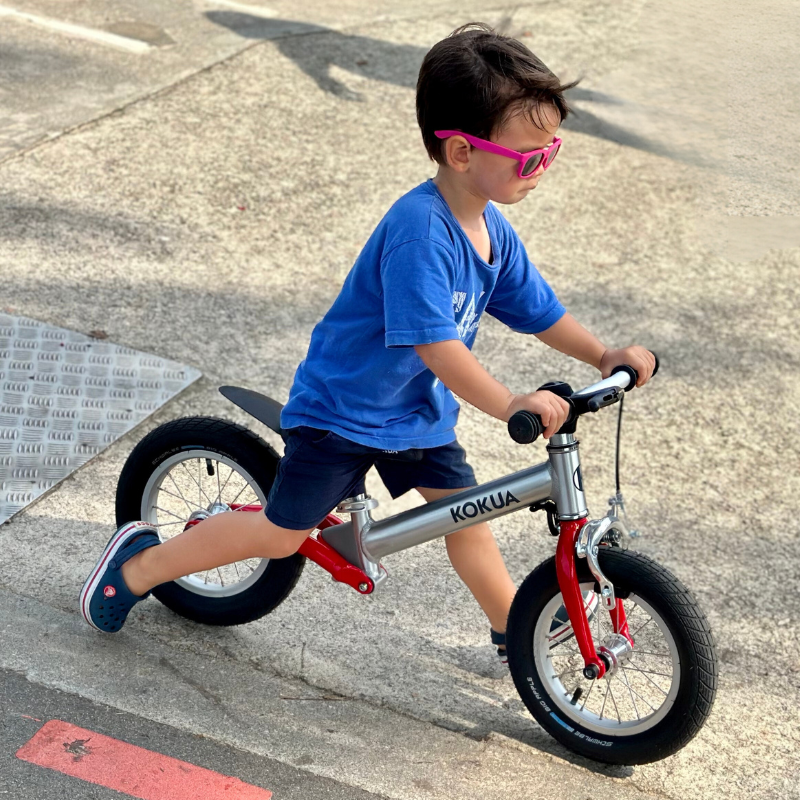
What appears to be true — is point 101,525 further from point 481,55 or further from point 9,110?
point 9,110

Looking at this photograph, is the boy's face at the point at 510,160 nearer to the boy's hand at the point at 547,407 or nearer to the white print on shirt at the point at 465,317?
the white print on shirt at the point at 465,317

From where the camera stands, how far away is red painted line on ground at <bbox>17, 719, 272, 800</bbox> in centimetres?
234

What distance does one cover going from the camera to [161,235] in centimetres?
467

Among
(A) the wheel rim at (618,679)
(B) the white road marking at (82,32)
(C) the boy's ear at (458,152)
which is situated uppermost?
(C) the boy's ear at (458,152)

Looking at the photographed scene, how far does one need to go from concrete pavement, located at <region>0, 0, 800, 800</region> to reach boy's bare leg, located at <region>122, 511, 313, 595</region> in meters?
0.22

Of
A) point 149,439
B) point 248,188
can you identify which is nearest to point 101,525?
point 149,439

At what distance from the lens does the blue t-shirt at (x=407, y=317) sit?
214cm

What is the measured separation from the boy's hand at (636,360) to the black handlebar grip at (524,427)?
15.7 inches

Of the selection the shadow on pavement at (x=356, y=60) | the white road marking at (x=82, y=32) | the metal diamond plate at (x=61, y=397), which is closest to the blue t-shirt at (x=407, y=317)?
the metal diamond plate at (x=61, y=397)

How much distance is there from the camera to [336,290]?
448 cm

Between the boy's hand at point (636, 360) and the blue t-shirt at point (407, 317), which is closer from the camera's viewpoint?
the blue t-shirt at point (407, 317)

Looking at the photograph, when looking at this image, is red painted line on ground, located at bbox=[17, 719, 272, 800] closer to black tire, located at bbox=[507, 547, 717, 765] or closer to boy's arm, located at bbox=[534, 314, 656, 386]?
black tire, located at bbox=[507, 547, 717, 765]

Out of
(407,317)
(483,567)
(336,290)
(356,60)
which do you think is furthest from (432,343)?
(356,60)

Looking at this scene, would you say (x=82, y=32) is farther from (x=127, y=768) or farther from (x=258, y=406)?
(x=127, y=768)
